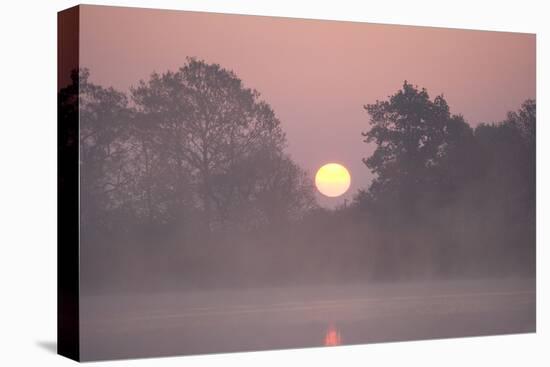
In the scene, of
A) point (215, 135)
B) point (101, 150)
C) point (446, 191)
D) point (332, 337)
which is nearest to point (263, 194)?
point (215, 135)

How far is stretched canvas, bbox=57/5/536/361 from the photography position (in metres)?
12.7

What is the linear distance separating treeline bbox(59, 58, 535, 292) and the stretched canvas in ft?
0.06

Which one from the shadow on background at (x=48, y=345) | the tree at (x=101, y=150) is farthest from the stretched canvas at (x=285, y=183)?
the shadow on background at (x=48, y=345)

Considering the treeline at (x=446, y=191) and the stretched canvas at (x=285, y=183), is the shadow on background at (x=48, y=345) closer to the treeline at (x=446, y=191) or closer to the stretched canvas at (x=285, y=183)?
the stretched canvas at (x=285, y=183)

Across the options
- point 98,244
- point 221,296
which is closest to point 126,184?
point 98,244

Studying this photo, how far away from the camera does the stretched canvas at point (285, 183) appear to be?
1269 cm

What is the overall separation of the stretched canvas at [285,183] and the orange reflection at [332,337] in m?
0.02

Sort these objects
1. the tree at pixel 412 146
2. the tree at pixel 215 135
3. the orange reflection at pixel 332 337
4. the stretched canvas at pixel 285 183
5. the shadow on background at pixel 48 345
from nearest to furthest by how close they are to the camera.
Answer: the stretched canvas at pixel 285 183
the tree at pixel 215 135
the shadow on background at pixel 48 345
the orange reflection at pixel 332 337
the tree at pixel 412 146

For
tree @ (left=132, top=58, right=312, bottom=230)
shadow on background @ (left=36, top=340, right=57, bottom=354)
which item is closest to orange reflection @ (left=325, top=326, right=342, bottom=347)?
tree @ (left=132, top=58, right=312, bottom=230)

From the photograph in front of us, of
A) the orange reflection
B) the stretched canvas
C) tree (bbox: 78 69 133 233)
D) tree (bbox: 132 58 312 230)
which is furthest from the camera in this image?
the orange reflection

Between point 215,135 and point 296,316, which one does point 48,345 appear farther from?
point 215,135

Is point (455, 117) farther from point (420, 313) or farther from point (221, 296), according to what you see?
point (221, 296)

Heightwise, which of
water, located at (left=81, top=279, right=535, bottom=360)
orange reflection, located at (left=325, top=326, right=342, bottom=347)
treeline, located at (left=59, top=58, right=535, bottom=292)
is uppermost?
treeline, located at (left=59, top=58, right=535, bottom=292)

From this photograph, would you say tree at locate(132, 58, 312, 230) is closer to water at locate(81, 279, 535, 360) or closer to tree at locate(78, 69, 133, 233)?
tree at locate(78, 69, 133, 233)
